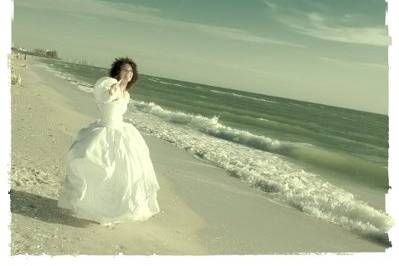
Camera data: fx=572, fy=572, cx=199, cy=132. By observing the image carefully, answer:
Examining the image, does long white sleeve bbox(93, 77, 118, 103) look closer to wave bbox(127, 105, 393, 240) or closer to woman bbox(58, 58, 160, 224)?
woman bbox(58, 58, 160, 224)

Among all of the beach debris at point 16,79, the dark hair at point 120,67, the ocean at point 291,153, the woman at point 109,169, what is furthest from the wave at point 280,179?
the dark hair at point 120,67

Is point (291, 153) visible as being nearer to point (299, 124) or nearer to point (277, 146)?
point (277, 146)

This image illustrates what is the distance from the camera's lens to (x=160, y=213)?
4000 mm

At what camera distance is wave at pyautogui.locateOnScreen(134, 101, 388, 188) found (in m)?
6.90

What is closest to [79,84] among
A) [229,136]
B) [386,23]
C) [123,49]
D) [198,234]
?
[123,49]

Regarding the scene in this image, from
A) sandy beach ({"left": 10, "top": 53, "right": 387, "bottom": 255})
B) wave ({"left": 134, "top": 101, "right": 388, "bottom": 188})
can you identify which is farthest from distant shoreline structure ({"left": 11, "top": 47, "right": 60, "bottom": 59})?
wave ({"left": 134, "top": 101, "right": 388, "bottom": 188})

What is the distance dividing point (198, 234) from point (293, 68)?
2249 mm

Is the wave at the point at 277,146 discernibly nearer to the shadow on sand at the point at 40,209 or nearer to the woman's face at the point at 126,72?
the woman's face at the point at 126,72

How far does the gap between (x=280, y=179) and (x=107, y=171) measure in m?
2.33

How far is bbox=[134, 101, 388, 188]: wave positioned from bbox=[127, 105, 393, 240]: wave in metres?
0.38

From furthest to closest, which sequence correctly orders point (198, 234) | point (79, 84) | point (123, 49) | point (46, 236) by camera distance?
point (79, 84)
point (123, 49)
point (198, 234)
point (46, 236)
